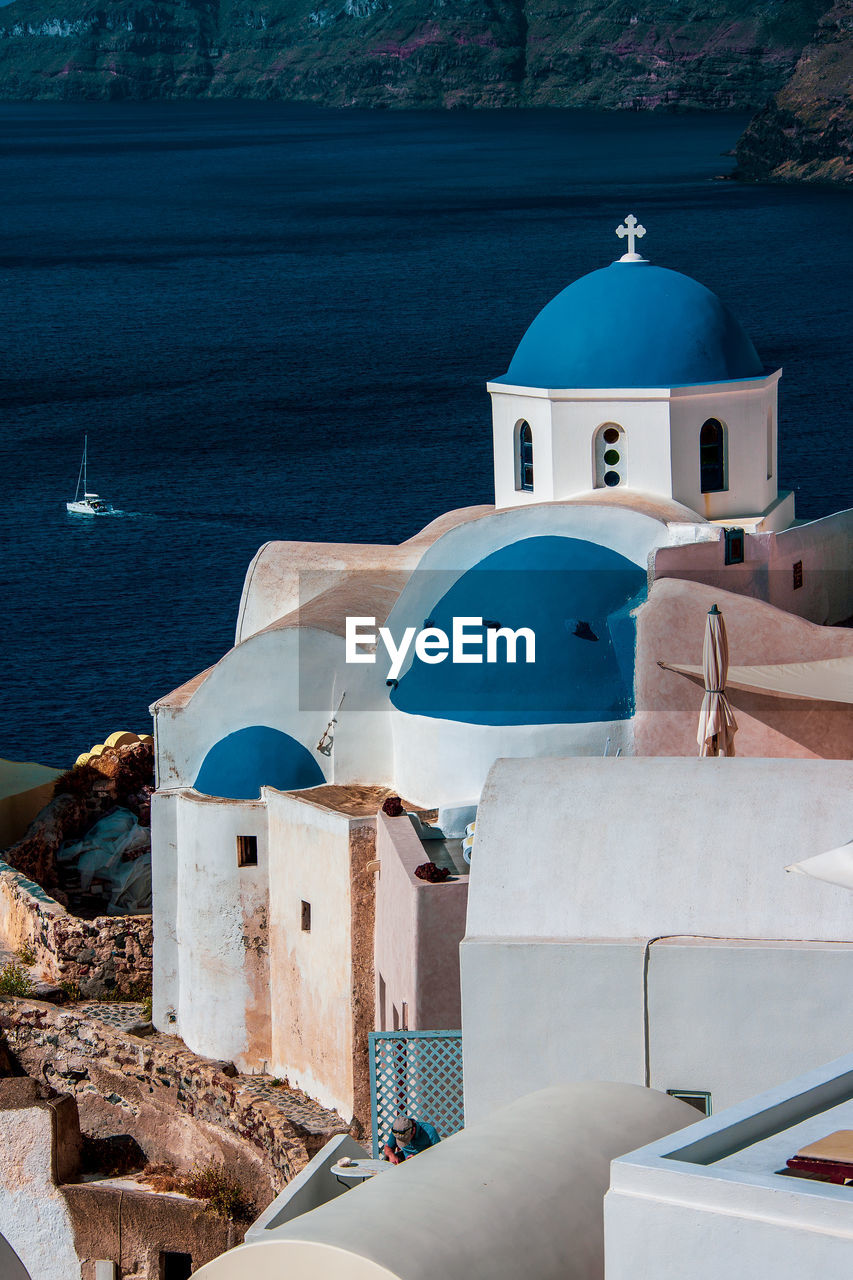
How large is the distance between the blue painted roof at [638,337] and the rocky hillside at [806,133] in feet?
466

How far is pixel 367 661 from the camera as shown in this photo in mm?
24562

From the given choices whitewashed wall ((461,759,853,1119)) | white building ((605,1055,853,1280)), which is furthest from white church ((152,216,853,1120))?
white building ((605,1055,853,1280))

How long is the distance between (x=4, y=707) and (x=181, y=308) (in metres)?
63.9

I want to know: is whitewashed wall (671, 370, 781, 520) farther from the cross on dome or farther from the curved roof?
the curved roof

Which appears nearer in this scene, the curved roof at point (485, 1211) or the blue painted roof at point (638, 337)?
the curved roof at point (485, 1211)

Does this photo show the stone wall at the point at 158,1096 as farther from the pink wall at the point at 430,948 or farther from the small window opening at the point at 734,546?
Result: the small window opening at the point at 734,546

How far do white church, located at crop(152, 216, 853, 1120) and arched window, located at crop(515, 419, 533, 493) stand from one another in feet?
0.11

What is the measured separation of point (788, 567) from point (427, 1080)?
33.7 ft

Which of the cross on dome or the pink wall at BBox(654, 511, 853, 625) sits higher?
the cross on dome

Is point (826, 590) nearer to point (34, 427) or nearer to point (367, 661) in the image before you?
point (367, 661)

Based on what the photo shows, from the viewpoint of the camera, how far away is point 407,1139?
1677 cm

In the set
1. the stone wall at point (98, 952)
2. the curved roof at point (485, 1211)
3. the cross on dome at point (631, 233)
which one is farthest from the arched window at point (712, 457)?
the curved roof at point (485, 1211)

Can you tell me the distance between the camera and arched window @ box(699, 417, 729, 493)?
25719 millimetres

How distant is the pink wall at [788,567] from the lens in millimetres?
23719
